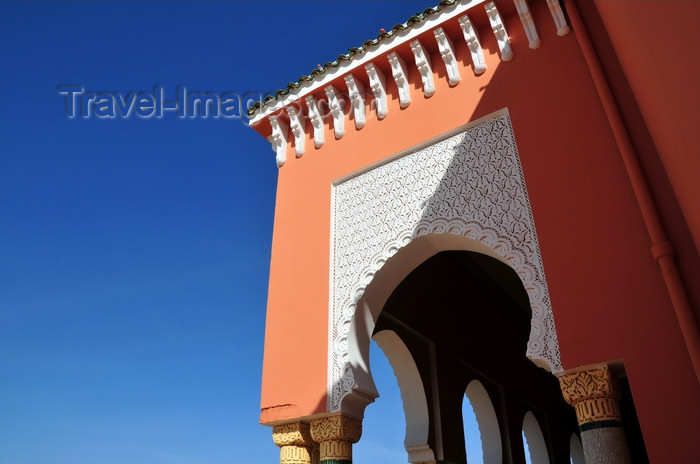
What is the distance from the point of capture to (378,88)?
4.77 m

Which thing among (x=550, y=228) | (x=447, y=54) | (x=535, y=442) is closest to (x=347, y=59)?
(x=447, y=54)

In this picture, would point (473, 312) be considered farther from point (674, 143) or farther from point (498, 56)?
point (674, 143)

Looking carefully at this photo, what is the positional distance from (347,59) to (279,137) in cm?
101

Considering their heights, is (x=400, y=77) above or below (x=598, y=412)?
above

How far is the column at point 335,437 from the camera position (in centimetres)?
373

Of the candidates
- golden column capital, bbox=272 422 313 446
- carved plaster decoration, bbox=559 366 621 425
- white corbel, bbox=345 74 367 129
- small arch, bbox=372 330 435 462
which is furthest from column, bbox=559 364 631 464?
white corbel, bbox=345 74 367 129

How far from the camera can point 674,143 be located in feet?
7.32

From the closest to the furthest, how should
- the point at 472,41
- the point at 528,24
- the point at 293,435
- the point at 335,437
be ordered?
the point at 335,437
the point at 293,435
the point at 528,24
the point at 472,41

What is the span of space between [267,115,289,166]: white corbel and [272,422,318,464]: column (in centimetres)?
248

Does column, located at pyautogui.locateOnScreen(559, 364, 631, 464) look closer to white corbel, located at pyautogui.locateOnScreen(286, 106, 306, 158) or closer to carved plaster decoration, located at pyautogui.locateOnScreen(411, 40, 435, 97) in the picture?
carved plaster decoration, located at pyautogui.locateOnScreen(411, 40, 435, 97)

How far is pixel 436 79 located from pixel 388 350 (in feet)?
8.57

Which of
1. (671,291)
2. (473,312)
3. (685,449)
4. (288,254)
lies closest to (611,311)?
(671,291)

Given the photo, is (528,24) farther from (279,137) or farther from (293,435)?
(293,435)

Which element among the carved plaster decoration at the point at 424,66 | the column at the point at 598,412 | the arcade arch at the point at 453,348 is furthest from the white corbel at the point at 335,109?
the column at the point at 598,412
